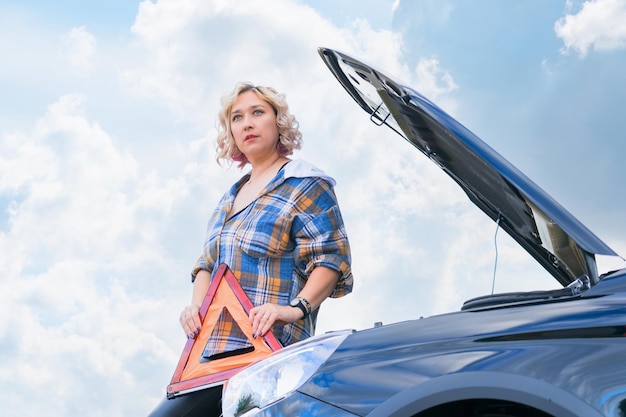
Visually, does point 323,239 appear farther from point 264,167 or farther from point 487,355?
point 487,355

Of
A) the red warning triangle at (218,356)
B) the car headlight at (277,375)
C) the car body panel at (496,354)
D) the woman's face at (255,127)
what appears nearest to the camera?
the car body panel at (496,354)

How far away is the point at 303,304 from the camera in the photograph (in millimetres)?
3193

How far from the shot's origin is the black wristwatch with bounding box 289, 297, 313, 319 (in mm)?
3180

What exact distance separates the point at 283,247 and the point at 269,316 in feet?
1.15

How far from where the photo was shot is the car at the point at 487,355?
1.88 metres

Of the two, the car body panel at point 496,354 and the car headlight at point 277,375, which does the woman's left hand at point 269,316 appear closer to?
the car headlight at point 277,375

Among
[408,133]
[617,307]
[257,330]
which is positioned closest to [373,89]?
[408,133]

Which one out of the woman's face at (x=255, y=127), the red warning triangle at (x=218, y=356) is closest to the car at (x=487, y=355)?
the red warning triangle at (x=218, y=356)

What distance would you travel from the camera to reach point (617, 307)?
6.62 ft

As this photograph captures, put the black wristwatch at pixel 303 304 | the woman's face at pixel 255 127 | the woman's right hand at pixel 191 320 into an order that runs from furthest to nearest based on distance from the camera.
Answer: the woman's face at pixel 255 127 → the woman's right hand at pixel 191 320 → the black wristwatch at pixel 303 304

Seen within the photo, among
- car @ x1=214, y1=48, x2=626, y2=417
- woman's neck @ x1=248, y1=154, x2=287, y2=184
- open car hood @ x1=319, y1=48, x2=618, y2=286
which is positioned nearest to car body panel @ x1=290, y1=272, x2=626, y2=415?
car @ x1=214, y1=48, x2=626, y2=417

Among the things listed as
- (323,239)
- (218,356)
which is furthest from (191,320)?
(323,239)

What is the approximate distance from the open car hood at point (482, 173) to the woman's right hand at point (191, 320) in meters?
1.08

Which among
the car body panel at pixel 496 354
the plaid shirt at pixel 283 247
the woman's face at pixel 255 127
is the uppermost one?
the woman's face at pixel 255 127
